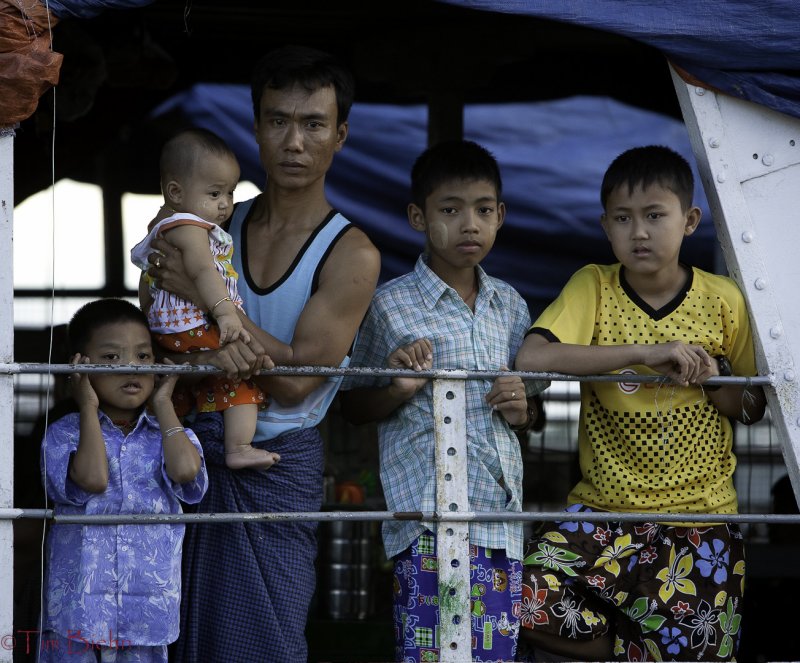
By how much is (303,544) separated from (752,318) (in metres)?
1.62

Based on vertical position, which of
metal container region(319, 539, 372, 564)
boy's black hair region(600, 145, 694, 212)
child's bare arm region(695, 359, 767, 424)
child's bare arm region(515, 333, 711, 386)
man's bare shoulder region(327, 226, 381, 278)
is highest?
boy's black hair region(600, 145, 694, 212)

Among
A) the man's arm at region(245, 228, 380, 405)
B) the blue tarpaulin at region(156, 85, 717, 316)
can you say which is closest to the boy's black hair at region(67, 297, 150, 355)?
the man's arm at region(245, 228, 380, 405)

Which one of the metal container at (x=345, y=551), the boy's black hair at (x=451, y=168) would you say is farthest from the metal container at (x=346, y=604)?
the boy's black hair at (x=451, y=168)

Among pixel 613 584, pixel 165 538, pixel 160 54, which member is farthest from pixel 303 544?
pixel 160 54

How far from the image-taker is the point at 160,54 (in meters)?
6.17

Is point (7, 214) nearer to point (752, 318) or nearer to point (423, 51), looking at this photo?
point (752, 318)

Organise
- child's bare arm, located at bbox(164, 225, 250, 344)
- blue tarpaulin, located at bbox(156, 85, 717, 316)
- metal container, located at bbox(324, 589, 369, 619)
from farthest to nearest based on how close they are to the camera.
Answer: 1. blue tarpaulin, located at bbox(156, 85, 717, 316)
2. metal container, located at bbox(324, 589, 369, 619)
3. child's bare arm, located at bbox(164, 225, 250, 344)

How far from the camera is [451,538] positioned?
336cm

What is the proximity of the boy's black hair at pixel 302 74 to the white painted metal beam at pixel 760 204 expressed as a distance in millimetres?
1112

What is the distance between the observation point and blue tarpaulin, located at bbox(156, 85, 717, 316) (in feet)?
24.6

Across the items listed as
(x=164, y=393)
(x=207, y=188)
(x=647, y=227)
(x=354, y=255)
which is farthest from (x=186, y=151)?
(x=647, y=227)

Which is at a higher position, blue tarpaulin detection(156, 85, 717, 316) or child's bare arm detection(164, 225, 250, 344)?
blue tarpaulin detection(156, 85, 717, 316)

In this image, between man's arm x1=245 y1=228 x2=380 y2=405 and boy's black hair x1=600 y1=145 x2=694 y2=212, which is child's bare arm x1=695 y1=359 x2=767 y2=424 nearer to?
boy's black hair x1=600 y1=145 x2=694 y2=212

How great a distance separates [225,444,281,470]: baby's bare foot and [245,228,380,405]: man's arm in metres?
0.19
